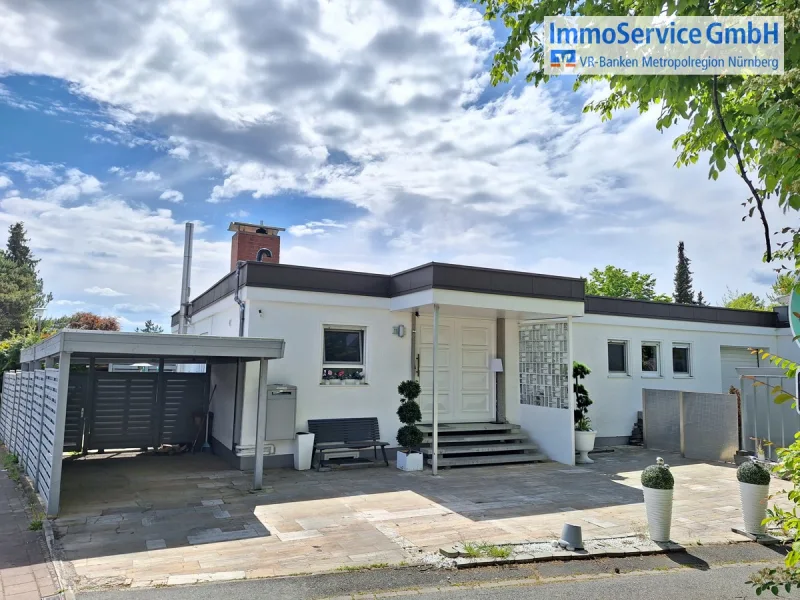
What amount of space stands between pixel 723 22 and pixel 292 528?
635 cm

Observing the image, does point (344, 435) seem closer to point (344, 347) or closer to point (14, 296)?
point (344, 347)

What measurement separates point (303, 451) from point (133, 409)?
4.49 m

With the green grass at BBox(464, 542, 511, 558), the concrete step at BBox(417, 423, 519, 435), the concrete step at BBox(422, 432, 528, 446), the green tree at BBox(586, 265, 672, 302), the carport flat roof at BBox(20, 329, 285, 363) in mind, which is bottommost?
the green grass at BBox(464, 542, 511, 558)

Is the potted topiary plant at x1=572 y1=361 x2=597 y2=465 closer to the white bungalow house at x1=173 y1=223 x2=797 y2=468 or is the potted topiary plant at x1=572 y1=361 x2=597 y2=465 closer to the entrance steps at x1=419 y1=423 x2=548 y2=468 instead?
the white bungalow house at x1=173 y1=223 x2=797 y2=468

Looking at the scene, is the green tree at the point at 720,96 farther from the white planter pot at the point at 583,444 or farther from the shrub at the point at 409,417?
the white planter pot at the point at 583,444

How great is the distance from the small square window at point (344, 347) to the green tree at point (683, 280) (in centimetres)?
4164

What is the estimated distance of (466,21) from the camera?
5848 mm

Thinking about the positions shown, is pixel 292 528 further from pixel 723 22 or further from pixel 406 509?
pixel 723 22

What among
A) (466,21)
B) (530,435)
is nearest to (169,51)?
(466,21)

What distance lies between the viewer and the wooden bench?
1002 centimetres

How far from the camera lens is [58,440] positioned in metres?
6.75

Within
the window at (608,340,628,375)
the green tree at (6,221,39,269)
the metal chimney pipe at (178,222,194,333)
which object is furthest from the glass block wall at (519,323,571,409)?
the green tree at (6,221,39,269)

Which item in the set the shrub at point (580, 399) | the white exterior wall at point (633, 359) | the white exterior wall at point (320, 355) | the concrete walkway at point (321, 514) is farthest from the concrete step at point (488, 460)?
the white exterior wall at point (633, 359)

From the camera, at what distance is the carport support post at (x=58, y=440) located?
6.67 m
